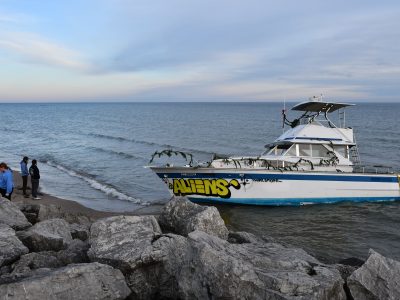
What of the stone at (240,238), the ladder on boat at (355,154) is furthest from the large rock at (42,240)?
the ladder on boat at (355,154)

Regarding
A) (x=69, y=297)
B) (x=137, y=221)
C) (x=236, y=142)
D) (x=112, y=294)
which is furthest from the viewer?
(x=236, y=142)

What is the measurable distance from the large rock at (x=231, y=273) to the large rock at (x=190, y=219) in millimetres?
1868

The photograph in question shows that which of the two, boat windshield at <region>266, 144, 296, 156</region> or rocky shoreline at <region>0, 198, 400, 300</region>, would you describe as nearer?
rocky shoreline at <region>0, 198, 400, 300</region>

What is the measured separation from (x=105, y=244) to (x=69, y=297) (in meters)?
1.55

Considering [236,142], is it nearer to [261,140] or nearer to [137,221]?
[261,140]

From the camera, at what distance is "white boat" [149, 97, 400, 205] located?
18.8 m

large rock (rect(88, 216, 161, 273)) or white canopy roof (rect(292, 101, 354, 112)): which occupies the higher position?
white canopy roof (rect(292, 101, 354, 112))

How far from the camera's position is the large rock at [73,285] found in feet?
18.5

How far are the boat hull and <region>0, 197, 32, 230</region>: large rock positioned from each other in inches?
326

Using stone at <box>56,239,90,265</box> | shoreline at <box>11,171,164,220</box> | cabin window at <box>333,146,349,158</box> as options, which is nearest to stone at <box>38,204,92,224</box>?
shoreline at <box>11,171,164,220</box>

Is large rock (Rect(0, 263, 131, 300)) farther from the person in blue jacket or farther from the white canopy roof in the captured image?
the white canopy roof

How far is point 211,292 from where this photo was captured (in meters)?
6.00

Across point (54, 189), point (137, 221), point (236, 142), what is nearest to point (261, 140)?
point (236, 142)

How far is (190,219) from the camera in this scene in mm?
9445
